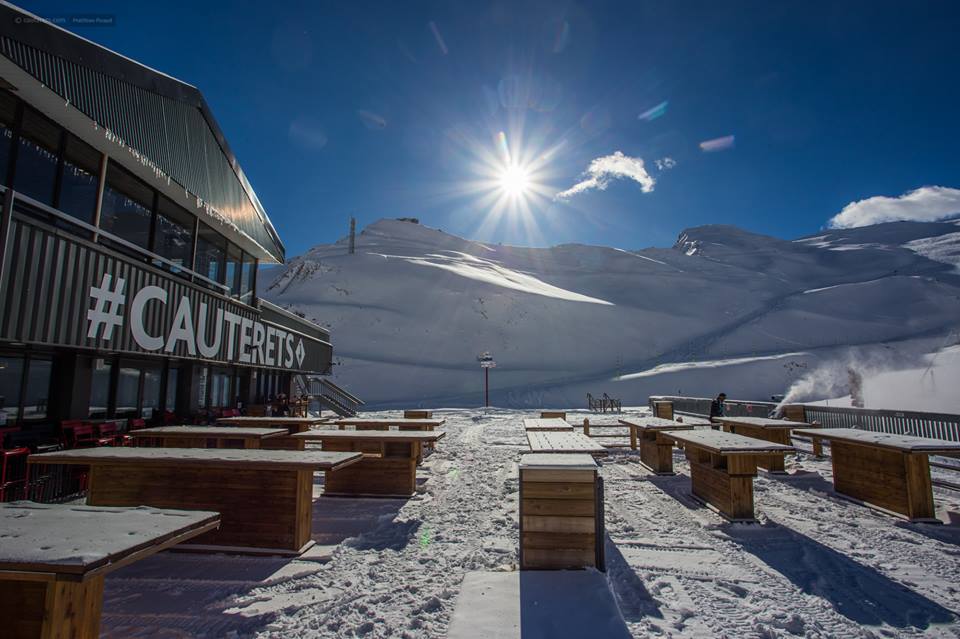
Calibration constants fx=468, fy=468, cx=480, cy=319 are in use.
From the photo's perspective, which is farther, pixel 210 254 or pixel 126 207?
pixel 210 254

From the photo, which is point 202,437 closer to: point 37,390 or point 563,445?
point 37,390

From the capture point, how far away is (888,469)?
7738 millimetres

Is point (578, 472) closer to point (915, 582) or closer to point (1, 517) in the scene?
point (915, 582)

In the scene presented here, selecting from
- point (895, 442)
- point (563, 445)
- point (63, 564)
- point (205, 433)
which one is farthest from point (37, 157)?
point (895, 442)

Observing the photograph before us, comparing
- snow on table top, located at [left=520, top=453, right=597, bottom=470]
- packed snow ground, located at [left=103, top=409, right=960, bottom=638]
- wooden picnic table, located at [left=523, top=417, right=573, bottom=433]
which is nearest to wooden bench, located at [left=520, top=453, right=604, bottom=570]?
snow on table top, located at [left=520, top=453, right=597, bottom=470]

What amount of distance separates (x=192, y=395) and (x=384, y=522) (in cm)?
798

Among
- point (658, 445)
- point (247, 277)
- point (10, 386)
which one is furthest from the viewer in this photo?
point (247, 277)

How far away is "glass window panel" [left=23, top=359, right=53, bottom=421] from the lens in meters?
7.51

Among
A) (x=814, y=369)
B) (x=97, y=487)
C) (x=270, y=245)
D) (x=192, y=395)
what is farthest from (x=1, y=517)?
(x=814, y=369)

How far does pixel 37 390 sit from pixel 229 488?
4765mm

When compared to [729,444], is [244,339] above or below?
above

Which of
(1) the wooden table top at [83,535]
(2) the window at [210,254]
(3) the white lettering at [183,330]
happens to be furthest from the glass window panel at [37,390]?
(1) the wooden table top at [83,535]

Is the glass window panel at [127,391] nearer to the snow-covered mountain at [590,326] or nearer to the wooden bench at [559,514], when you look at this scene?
the wooden bench at [559,514]

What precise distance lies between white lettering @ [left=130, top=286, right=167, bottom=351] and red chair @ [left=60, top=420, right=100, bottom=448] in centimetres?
170
